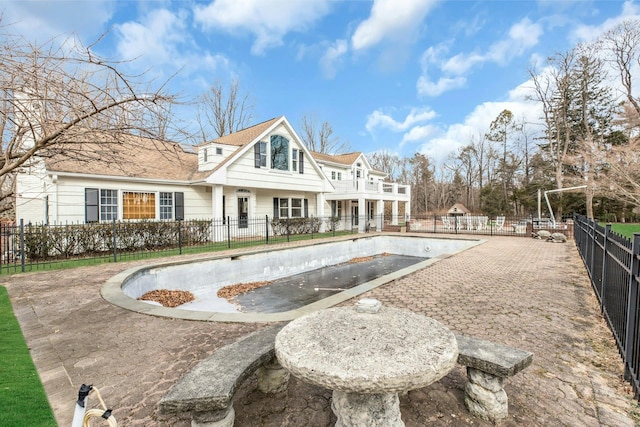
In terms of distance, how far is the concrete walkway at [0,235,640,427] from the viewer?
97.3 inches

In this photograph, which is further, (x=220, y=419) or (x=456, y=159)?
(x=456, y=159)

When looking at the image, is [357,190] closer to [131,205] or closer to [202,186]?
[202,186]

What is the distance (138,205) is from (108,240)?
266 centimetres

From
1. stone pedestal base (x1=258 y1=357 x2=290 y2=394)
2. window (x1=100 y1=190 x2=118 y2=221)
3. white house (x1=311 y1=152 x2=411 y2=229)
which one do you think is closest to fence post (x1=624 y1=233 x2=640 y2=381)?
stone pedestal base (x1=258 y1=357 x2=290 y2=394)

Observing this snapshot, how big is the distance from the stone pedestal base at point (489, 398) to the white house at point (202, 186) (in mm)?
10032

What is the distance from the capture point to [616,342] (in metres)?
3.77

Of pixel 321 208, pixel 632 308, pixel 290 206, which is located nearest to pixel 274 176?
pixel 290 206

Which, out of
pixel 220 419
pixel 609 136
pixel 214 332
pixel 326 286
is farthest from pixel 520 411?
pixel 609 136

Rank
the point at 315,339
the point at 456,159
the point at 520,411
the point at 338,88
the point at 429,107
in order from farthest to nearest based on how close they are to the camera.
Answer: the point at 456,159
the point at 429,107
the point at 338,88
the point at 520,411
the point at 315,339

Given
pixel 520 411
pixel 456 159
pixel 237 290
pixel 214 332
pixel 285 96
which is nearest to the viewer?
pixel 520 411

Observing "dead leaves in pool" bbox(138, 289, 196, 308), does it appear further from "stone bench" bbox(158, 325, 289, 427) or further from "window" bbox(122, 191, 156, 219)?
"window" bbox(122, 191, 156, 219)

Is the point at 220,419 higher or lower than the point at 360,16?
lower

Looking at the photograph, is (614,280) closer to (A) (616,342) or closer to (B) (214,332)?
(A) (616,342)

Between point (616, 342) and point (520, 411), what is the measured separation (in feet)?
8.01
